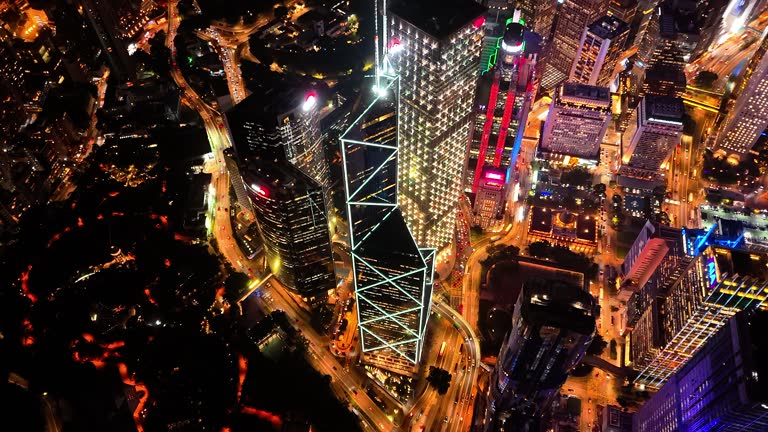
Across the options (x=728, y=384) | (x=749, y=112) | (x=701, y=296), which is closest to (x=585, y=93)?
(x=749, y=112)

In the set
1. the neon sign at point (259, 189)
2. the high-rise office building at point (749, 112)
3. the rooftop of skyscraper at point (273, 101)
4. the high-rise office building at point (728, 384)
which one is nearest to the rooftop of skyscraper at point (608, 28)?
the high-rise office building at point (749, 112)

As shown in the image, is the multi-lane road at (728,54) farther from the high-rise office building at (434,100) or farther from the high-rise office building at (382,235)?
the high-rise office building at (382,235)

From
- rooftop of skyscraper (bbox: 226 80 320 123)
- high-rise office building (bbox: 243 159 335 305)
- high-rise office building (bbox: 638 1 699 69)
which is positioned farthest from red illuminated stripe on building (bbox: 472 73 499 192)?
high-rise office building (bbox: 638 1 699 69)

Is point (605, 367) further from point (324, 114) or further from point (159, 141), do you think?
point (159, 141)

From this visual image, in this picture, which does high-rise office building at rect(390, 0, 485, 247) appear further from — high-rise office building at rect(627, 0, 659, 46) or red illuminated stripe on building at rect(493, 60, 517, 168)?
high-rise office building at rect(627, 0, 659, 46)

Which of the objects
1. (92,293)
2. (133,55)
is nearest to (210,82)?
(133,55)

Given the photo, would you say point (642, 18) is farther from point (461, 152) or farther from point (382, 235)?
point (382, 235)
